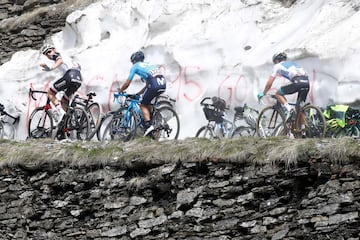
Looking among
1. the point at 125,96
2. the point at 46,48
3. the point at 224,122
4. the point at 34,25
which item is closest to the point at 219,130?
the point at 224,122

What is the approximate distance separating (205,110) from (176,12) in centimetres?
262

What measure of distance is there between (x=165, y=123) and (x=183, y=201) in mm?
3933

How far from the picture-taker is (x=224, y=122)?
1479 centimetres

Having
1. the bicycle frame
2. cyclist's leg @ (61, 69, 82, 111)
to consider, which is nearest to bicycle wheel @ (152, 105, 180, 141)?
the bicycle frame

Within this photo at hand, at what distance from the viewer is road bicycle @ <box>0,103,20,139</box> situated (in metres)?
17.8

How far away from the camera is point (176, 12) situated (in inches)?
664

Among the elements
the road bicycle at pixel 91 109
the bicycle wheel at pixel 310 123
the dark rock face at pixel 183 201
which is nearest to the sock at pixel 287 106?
the bicycle wheel at pixel 310 123

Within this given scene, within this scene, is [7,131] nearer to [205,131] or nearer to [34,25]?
[34,25]

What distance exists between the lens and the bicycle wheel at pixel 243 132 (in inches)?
562

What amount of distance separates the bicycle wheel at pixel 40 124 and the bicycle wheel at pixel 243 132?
3.89 meters

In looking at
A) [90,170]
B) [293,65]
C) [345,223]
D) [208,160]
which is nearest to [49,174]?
[90,170]

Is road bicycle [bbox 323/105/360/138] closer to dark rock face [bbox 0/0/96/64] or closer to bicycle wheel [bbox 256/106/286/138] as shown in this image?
bicycle wheel [bbox 256/106/286/138]

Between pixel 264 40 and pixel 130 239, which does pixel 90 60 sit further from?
pixel 130 239

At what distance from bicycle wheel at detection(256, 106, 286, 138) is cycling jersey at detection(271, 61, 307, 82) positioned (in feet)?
1.83
